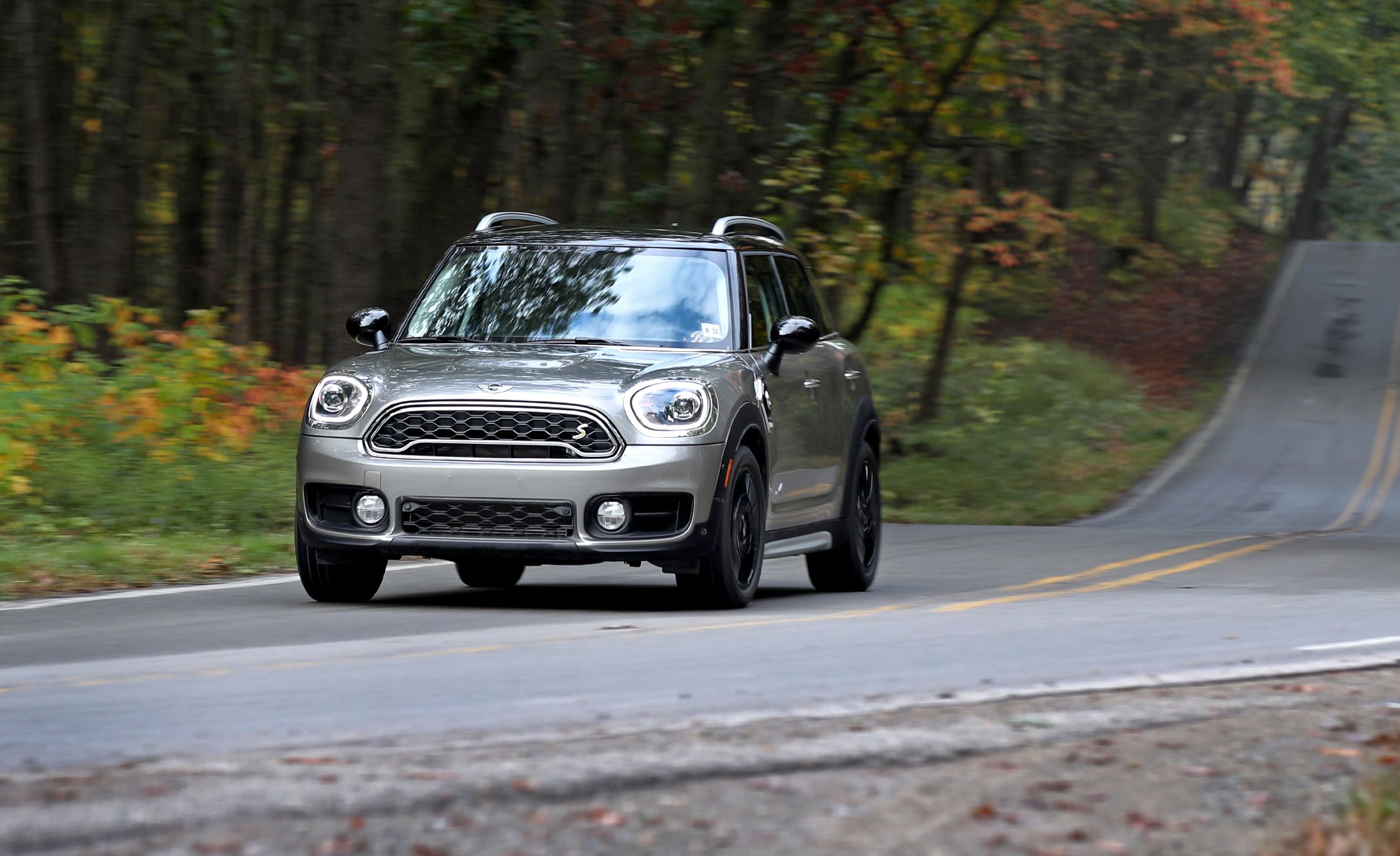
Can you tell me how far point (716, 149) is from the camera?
71.0ft

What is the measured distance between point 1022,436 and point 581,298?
20293 millimetres

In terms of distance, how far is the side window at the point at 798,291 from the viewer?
11.5 m

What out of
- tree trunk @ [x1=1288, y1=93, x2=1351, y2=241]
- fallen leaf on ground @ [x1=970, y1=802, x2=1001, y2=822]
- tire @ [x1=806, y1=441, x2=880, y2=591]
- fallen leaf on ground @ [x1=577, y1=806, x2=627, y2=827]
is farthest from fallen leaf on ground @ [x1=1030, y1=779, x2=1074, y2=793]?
tree trunk @ [x1=1288, y1=93, x2=1351, y2=241]

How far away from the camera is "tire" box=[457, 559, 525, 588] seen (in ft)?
37.1

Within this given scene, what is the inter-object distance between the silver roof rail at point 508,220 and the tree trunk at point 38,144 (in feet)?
33.7

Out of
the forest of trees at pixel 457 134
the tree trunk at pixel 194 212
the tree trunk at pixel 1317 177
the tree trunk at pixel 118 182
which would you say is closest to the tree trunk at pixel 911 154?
the forest of trees at pixel 457 134

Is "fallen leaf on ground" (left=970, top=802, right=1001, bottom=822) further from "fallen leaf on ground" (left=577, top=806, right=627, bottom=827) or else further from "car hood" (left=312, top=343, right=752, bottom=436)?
"car hood" (left=312, top=343, right=752, bottom=436)

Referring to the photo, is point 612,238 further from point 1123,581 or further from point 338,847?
point 338,847

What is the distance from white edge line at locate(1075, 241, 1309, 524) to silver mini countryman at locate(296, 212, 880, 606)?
11.6 metres

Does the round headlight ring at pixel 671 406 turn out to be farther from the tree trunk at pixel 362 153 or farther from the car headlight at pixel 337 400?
the tree trunk at pixel 362 153

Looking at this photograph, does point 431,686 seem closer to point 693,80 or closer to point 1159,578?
point 1159,578

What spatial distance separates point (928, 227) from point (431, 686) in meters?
23.1

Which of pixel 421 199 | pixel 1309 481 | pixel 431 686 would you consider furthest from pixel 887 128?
pixel 431 686

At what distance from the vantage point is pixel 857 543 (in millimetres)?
11695
